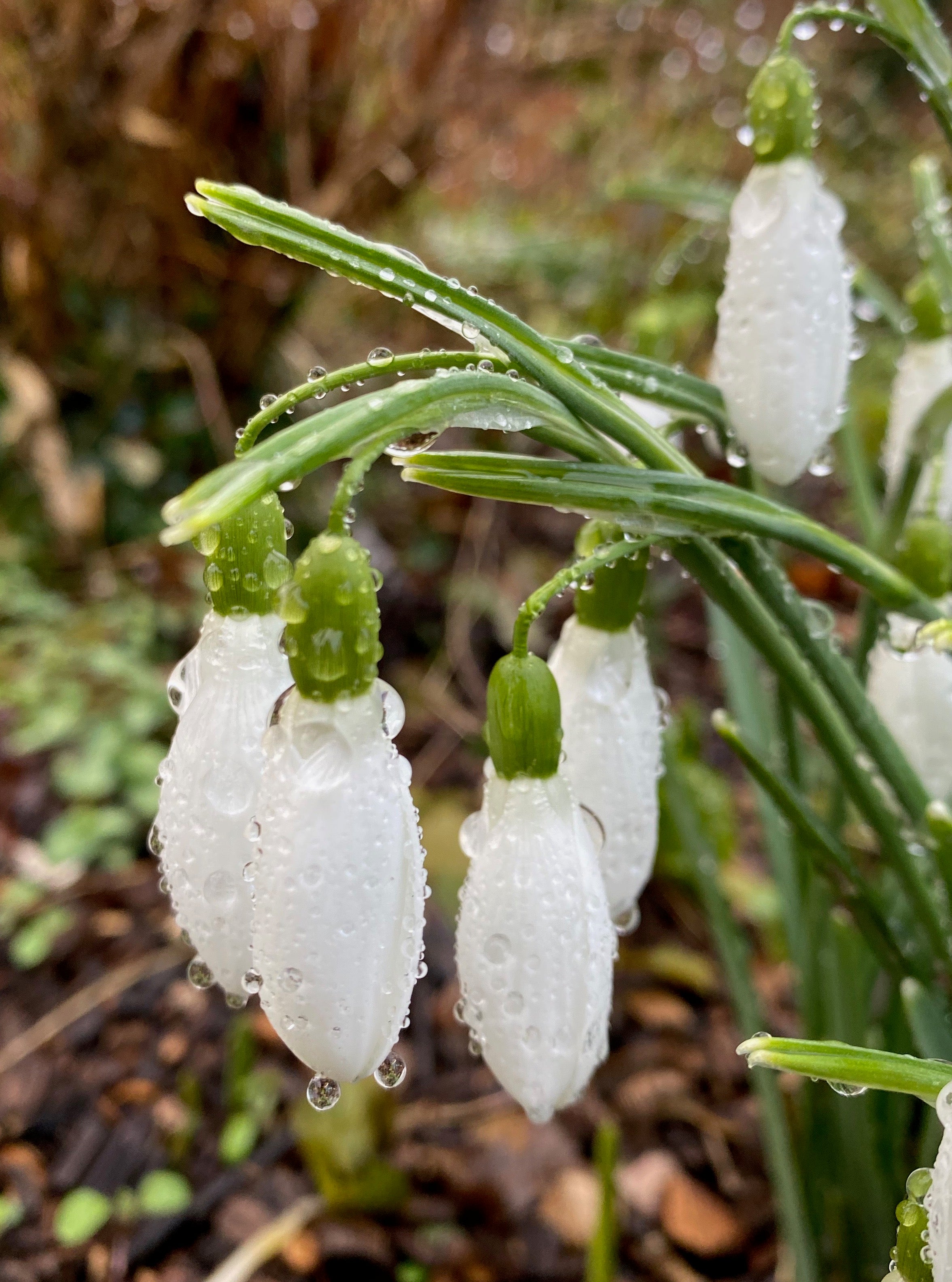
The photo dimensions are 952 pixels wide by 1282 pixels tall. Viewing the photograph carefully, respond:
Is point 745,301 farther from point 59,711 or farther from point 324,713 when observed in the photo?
point 59,711

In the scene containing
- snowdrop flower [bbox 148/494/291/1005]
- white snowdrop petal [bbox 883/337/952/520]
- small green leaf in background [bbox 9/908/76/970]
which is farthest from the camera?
small green leaf in background [bbox 9/908/76/970]

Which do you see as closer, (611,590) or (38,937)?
(611,590)

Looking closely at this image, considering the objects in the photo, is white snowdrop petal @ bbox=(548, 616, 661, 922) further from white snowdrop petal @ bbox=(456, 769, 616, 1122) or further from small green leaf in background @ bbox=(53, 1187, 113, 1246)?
small green leaf in background @ bbox=(53, 1187, 113, 1246)

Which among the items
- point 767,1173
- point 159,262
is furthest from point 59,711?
point 767,1173

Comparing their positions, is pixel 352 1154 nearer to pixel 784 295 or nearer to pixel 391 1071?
pixel 391 1071

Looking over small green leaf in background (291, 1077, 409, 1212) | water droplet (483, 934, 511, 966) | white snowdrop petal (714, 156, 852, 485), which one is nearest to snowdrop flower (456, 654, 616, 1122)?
water droplet (483, 934, 511, 966)

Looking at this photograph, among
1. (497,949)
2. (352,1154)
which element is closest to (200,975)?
(497,949)

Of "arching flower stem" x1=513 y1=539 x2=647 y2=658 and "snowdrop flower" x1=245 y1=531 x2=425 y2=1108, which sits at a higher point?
"arching flower stem" x1=513 y1=539 x2=647 y2=658
